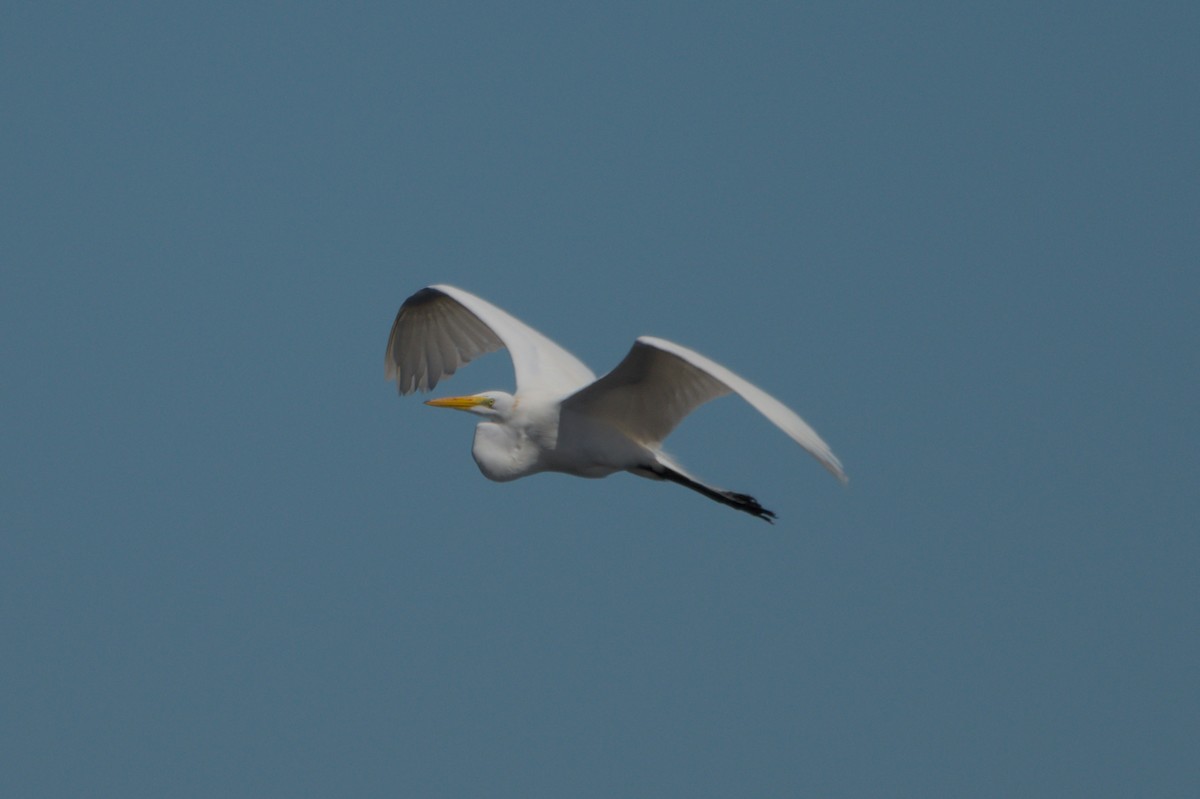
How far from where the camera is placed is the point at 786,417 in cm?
1002

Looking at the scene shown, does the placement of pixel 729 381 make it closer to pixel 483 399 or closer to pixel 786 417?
pixel 786 417

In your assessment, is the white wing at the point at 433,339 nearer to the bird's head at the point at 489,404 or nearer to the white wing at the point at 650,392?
the bird's head at the point at 489,404

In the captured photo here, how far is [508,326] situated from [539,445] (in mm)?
1988

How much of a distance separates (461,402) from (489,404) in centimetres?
27

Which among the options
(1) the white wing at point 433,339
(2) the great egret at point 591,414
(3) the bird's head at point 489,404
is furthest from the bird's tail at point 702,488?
(1) the white wing at point 433,339

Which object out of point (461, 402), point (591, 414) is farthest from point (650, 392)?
point (461, 402)

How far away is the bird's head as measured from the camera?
12.7m

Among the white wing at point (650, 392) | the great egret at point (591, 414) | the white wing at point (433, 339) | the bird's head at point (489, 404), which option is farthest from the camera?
the white wing at point (433, 339)

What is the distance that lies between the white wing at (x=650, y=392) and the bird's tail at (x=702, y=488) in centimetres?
21

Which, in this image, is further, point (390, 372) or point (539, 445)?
point (390, 372)

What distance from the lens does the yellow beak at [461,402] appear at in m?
12.8

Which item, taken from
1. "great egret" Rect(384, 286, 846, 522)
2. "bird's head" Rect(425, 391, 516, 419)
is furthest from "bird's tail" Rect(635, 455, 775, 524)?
"bird's head" Rect(425, 391, 516, 419)

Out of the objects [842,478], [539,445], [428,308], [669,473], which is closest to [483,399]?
[539,445]

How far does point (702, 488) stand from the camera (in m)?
12.7
